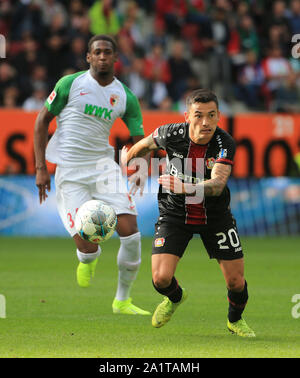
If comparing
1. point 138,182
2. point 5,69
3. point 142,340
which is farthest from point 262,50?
point 142,340

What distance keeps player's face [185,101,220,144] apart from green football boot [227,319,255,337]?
1569mm

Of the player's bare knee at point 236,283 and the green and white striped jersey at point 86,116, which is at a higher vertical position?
the green and white striped jersey at point 86,116

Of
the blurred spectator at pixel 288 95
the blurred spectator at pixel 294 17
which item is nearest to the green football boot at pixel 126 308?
the blurred spectator at pixel 288 95

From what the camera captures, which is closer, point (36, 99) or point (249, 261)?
point (249, 261)

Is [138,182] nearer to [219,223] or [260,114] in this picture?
[219,223]

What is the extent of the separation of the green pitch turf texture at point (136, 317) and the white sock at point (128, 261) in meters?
0.32

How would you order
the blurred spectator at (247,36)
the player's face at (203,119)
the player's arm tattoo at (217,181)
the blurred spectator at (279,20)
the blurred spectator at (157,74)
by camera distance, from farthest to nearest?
the blurred spectator at (279,20)
the blurred spectator at (247,36)
the blurred spectator at (157,74)
the player's face at (203,119)
the player's arm tattoo at (217,181)

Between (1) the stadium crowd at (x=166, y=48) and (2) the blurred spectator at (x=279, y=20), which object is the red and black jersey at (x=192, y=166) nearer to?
(1) the stadium crowd at (x=166, y=48)

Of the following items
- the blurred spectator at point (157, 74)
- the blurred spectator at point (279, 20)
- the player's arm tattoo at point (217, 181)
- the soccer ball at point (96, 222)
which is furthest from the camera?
the blurred spectator at point (279, 20)

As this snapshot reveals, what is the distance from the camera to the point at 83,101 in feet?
28.1

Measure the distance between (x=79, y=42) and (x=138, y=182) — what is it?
33.3 ft

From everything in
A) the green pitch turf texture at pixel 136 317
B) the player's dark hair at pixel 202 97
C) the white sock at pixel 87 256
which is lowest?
the green pitch turf texture at pixel 136 317

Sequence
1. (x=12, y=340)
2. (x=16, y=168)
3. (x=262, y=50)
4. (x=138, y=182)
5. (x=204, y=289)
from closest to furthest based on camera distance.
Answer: (x=12, y=340) → (x=138, y=182) → (x=204, y=289) → (x=16, y=168) → (x=262, y=50)

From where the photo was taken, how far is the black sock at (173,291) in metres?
7.12
